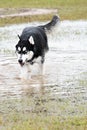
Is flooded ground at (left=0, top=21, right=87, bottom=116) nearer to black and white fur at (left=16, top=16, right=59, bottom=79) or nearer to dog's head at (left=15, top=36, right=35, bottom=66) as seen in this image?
black and white fur at (left=16, top=16, right=59, bottom=79)

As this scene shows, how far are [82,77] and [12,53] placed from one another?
553 cm

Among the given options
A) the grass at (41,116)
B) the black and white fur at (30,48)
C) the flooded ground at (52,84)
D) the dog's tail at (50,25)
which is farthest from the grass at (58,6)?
the grass at (41,116)

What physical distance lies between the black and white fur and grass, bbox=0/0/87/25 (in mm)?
17568

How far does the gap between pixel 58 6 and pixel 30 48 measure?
28715 mm

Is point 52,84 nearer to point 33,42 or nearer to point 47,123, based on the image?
point 33,42

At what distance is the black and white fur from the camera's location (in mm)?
13164

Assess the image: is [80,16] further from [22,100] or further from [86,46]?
[22,100]

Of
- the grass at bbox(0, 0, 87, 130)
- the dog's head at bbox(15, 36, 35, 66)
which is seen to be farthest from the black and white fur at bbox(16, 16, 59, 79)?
the grass at bbox(0, 0, 87, 130)

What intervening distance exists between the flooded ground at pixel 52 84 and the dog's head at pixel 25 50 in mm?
598

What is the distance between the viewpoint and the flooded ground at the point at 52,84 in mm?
9959

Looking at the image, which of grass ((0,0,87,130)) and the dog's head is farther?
the dog's head

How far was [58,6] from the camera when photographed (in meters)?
41.7

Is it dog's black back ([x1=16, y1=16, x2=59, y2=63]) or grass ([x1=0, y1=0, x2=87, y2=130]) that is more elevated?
grass ([x1=0, y1=0, x2=87, y2=130])

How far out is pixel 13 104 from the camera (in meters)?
10.4
